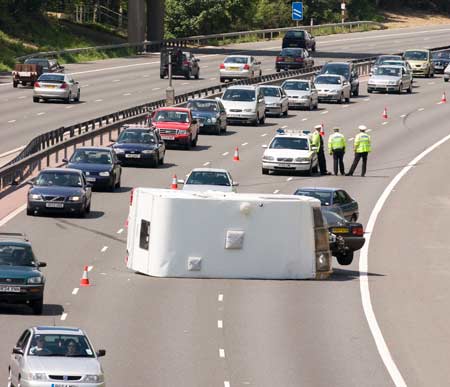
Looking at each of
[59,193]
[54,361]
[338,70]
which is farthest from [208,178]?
[338,70]

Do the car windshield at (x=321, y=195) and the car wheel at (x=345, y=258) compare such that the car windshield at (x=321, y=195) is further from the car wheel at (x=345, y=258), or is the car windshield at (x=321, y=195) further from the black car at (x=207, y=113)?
the black car at (x=207, y=113)

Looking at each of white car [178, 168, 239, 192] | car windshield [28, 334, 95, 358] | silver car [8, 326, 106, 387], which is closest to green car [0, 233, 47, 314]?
silver car [8, 326, 106, 387]

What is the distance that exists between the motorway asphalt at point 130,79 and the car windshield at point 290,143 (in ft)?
34.2

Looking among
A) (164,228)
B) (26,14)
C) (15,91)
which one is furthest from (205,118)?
(26,14)

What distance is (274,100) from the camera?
71438mm

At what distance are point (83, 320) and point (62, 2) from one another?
88485 mm

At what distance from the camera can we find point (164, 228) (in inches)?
1398

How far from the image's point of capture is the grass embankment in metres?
101

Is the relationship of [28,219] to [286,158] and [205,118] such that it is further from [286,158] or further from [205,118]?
[205,118]

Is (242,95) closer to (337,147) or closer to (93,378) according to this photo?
(337,147)

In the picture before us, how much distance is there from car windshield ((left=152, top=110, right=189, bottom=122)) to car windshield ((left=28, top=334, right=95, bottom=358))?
3645cm

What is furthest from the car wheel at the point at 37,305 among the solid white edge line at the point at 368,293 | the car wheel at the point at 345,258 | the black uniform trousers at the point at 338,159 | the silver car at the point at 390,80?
the silver car at the point at 390,80

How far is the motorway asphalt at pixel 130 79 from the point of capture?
2680 inches

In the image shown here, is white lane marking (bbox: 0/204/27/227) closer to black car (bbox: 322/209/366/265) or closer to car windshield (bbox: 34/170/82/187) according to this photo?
car windshield (bbox: 34/170/82/187)
